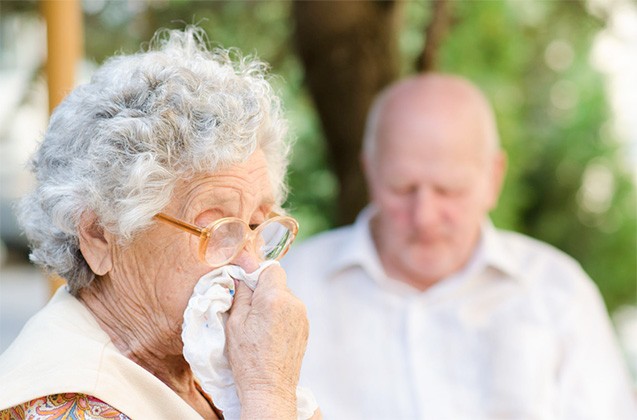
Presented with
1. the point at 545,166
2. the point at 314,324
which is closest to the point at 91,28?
the point at 314,324

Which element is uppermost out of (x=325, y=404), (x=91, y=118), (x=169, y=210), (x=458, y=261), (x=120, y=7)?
(x=91, y=118)

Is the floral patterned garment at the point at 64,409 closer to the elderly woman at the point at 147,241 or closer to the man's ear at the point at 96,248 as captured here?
the elderly woman at the point at 147,241

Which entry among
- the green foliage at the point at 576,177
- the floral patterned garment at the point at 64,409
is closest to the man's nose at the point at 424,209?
the floral patterned garment at the point at 64,409

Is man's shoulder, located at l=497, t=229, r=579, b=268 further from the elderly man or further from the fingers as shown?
the fingers

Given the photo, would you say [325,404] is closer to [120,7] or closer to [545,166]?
[120,7]

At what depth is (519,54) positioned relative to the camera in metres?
6.19

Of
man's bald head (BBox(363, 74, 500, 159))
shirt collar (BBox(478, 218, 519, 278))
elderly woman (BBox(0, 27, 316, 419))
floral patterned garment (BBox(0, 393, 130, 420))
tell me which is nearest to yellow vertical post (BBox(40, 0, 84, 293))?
man's bald head (BBox(363, 74, 500, 159))

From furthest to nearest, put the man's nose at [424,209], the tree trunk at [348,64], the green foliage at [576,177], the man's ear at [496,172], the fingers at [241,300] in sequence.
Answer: the green foliage at [576,177]
the tree trunk at [348,64]
the man's ear at [496,172]
the man's nose at [424,209]
the fingers at [241,300]

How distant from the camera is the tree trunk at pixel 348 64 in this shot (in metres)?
4.01

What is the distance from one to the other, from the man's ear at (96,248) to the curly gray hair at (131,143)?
23 mm

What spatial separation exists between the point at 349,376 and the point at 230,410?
1.52m

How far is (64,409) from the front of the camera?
1536 millimetres

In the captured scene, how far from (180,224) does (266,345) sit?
0.87ft

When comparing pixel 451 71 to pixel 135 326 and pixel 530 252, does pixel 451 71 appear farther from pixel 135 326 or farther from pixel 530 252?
pixel 135 326
